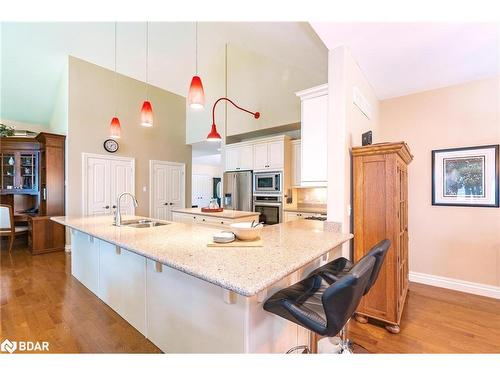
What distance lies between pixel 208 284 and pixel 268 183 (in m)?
3.22

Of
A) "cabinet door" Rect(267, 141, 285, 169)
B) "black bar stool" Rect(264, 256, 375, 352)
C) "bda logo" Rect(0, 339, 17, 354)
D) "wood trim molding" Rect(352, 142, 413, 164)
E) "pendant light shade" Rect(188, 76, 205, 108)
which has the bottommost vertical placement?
"bda logo" Rect(0, 339, 17, 354)

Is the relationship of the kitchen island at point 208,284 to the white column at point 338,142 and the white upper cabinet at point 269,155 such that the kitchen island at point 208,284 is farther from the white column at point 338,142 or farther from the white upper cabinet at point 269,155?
the white upper cabinet at point 269,155

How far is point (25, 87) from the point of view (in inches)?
196

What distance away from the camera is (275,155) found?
4438 millimetres

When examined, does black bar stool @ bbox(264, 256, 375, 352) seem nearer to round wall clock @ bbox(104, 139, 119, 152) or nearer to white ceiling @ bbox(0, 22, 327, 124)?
white ceiling @ bbox(0, 22, 327, 124)

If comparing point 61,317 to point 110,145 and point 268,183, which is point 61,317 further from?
point 110,145

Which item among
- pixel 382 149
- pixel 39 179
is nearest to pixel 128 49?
pixel 39 179

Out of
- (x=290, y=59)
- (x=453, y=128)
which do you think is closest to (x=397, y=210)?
(x=453, y=128)

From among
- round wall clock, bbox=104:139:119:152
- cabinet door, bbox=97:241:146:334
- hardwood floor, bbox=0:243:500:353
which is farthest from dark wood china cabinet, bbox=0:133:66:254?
cabinet door, bbox=97:241:146:334

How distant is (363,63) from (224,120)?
350 cm

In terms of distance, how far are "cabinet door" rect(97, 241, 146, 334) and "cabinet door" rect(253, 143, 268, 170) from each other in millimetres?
2966

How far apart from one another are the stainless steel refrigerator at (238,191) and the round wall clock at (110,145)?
8.02 ft

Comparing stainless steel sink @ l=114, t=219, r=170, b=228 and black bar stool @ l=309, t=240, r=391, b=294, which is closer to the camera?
black bar stool @ l=309, t=240, r=391, b=294

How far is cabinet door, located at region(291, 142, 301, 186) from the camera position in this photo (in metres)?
4.38
